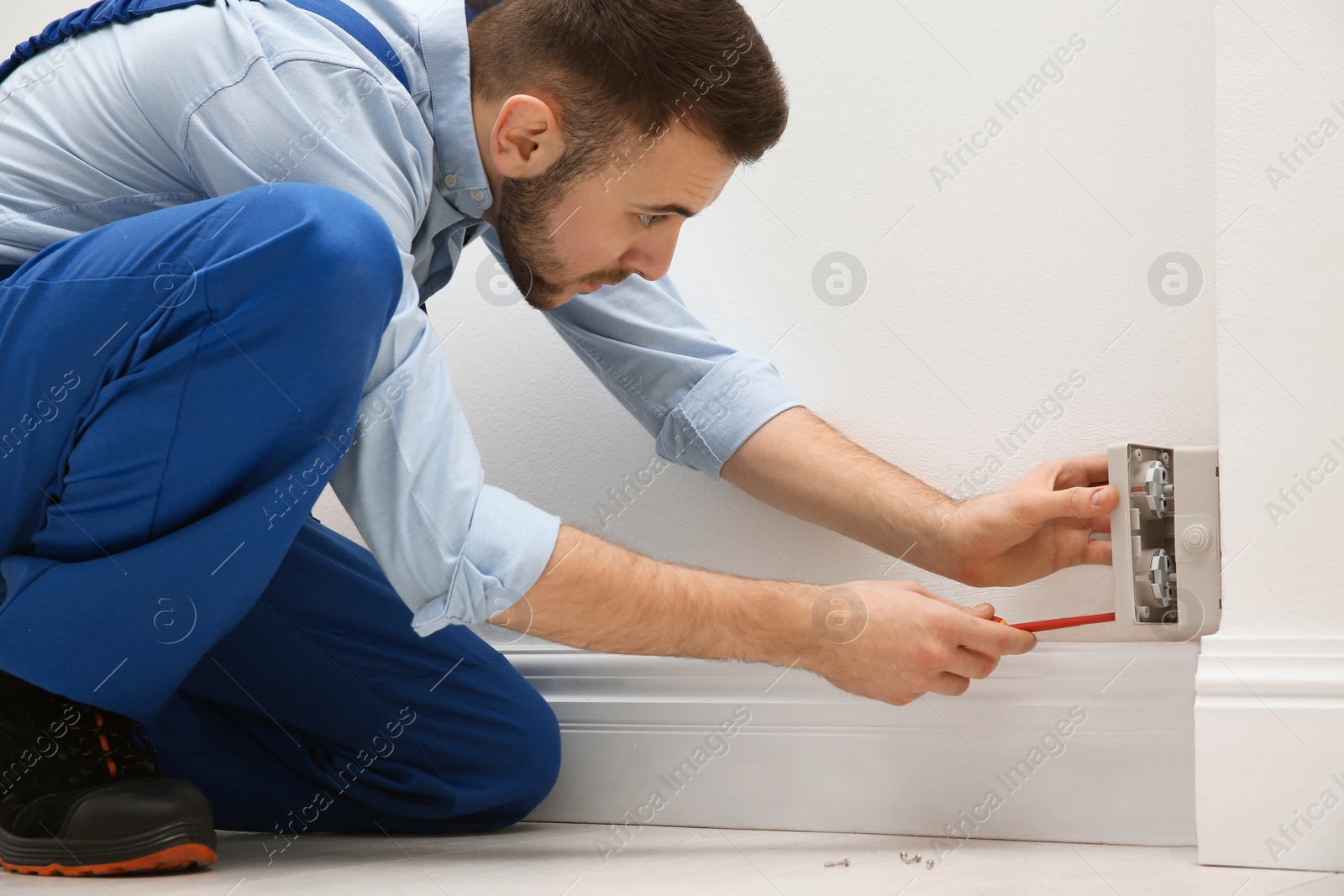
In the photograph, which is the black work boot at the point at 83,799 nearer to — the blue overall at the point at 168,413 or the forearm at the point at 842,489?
the blue overall at the point at 168,413

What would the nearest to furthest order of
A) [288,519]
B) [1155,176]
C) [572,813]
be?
[288,519] → [1155,176] → [572,813]

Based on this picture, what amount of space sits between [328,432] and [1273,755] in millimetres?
675

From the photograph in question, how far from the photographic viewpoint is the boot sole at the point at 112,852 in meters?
0.83

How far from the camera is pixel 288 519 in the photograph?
800mm

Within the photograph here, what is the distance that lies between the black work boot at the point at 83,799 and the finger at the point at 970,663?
0.58m

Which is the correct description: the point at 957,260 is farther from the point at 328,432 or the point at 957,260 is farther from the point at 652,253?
the point at 328,432

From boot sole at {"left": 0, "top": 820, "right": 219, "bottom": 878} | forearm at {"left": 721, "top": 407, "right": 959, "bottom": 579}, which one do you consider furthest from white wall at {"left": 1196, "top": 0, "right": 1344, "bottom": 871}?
boot sole at {"left": 0, "top": 820, "right": 219, "bottom": 878}

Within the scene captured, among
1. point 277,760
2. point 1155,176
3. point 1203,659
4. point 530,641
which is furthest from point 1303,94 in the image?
point 277,760

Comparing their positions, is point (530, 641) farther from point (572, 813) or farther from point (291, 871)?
point (291, 871)

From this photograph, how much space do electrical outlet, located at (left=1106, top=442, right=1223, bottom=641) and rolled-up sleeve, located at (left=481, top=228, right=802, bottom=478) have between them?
1.05ft

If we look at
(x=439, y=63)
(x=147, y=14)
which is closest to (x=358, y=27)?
(x=439, y=63)

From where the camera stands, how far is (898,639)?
33.8 inches

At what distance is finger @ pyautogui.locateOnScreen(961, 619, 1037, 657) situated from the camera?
86 centimetres

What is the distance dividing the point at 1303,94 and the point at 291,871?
36.9 inches
